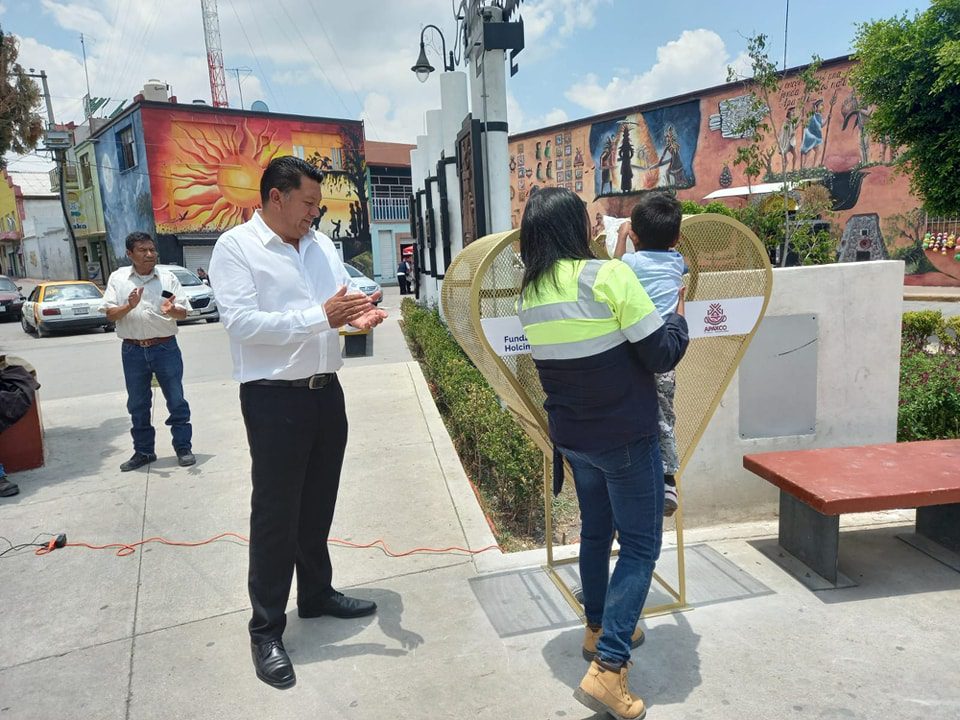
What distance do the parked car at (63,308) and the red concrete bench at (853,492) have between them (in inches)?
642

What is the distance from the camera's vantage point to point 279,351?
8.40 ft

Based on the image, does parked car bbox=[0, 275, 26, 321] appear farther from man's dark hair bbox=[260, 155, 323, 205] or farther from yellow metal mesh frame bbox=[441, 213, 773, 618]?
yellow metal mesh frame bbox=[441, 213, 773, 618]

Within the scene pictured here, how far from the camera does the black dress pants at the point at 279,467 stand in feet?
8.46

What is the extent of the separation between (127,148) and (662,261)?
31768 mm

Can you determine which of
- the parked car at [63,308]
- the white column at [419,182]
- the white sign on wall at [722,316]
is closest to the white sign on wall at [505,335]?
the white sign on wall at [722,316]

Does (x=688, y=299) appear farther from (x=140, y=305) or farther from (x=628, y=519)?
(x=140, y=305)

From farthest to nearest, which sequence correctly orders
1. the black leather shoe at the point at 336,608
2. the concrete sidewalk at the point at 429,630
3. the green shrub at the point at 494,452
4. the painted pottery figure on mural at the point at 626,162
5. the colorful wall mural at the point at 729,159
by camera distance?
the painted pottery figure on mural at the point at 626,162 → the colorful wall mural at the point at 729,159 → the green shrub at the point at 494,452 → the black leather shoe at the point at 336,608 → the concrete sidewalk at the point at 429,630

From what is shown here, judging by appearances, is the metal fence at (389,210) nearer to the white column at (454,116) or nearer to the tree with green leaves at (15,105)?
the white column at (454,116)

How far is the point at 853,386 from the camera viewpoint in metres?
4.13

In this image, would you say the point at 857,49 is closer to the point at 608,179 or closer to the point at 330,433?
the point at 330,433

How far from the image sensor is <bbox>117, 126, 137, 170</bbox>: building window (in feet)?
92.3

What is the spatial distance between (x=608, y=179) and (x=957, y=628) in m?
25.7

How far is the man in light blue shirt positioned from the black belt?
4.19 feet

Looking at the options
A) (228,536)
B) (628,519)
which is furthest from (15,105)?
(628,519)
